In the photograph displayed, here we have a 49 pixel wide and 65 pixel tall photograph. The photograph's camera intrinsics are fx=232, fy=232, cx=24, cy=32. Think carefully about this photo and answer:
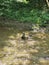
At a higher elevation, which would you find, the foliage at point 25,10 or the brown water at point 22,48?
the foliage at point 25,10

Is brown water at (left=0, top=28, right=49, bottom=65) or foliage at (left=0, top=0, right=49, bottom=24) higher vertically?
foliage at (left=0, top=0, right=49, bottom=24)

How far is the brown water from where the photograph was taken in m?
8.73

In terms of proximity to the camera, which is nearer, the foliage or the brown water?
the brown water

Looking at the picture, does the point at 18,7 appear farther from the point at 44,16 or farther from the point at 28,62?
the point at 28,62

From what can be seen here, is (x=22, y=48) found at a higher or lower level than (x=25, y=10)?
lower

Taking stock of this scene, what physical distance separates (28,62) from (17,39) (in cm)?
273

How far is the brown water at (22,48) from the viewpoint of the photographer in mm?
8727

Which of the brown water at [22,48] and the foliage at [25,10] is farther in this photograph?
the foliage at [25,10]

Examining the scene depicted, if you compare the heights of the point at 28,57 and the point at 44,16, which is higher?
the point at 44,16

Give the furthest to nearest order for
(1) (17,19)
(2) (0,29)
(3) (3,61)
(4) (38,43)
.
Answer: (1) (17,19) → (2) (0,29) → (4) (38,43) → (3) (3,61)

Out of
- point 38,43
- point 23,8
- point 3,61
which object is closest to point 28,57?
point 3,61

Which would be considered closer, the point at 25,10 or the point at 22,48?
the point at 22,48

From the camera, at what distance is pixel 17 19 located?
14625 mm

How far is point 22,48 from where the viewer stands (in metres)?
10.0
